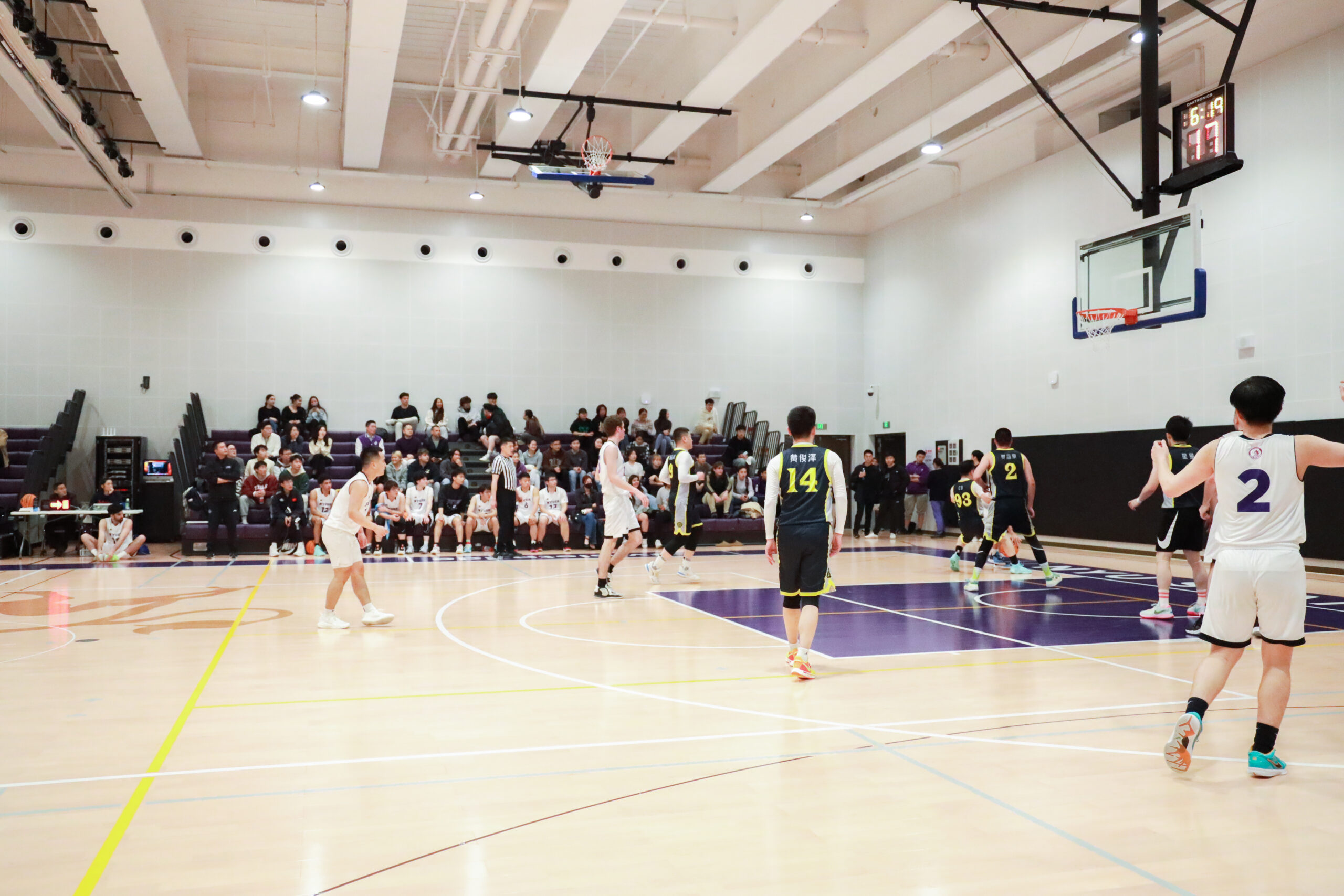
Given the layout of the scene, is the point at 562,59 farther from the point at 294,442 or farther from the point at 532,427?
the point at 294,442

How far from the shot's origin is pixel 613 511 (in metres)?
9.65

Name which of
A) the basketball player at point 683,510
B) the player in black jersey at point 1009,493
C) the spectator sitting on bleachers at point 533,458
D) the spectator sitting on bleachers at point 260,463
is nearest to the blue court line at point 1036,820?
the basketball player at point 683,510

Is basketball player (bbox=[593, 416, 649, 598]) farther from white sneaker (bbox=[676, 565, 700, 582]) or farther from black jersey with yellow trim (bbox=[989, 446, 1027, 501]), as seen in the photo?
black jersey with yellow trim (bbox=[989, 446, 1027, 501])

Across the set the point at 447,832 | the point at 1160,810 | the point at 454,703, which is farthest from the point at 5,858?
the point at 1160,810

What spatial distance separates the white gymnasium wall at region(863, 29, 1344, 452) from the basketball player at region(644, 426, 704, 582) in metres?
7.37

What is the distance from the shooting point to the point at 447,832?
332 cm

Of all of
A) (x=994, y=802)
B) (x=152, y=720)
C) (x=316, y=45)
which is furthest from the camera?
(x=316, y=45)

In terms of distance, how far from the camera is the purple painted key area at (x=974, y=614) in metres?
7.12

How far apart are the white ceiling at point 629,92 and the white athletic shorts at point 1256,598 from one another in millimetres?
9823

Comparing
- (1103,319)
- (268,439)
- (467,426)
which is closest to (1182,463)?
(1103,319)

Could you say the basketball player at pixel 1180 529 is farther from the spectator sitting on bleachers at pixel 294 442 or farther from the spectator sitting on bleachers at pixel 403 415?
the spectator sitting on bleachers at pixel 403 415

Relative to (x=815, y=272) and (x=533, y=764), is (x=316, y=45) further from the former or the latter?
(x=533, y=764)

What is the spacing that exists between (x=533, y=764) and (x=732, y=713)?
4.13 ft

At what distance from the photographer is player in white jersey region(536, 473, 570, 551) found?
16.1m
